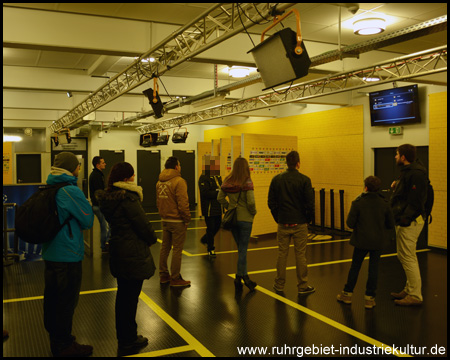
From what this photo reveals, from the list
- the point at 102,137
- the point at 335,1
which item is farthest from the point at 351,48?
the point at 102,137

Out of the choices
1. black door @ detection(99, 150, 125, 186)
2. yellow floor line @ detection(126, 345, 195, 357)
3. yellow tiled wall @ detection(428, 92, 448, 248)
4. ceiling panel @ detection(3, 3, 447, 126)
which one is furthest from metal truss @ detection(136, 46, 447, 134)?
yellow floor line @ detection(126, 345, 195, 357)

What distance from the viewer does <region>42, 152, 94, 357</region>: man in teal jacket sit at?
301 cm

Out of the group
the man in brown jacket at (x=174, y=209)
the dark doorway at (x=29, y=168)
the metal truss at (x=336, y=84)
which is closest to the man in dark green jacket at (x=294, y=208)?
the man in brown jacket at (x=174, y=209)

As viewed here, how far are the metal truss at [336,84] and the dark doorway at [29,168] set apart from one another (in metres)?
3.79

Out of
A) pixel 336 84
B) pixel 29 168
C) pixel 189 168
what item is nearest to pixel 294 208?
pixel 336 84

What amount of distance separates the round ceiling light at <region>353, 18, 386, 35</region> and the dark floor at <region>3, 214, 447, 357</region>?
313cm

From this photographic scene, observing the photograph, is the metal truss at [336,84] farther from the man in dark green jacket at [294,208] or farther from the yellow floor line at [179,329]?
the yellow floor line at [179,329]

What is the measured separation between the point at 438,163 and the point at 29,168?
13169 mm

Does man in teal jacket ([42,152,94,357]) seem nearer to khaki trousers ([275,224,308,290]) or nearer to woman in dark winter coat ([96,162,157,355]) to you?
woman in dark winter coat ([96,162,157,355])

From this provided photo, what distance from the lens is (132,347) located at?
3.25 meters

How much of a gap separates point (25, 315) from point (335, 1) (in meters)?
4.09

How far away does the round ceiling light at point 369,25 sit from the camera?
16.9ft

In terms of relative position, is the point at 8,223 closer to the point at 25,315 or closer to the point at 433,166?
the point at 25,315

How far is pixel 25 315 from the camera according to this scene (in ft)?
13.1
